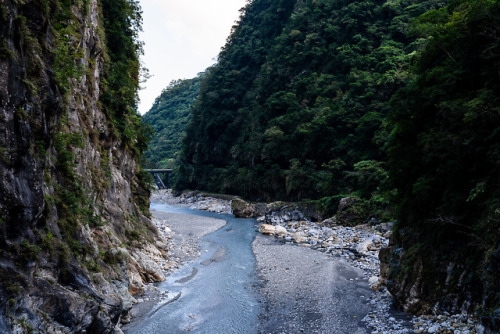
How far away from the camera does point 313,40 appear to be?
45312mm

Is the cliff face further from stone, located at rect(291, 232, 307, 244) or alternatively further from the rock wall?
stone, located at rect(291, 232, 307, 244)

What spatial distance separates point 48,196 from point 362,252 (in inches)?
614

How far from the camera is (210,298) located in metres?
11.9

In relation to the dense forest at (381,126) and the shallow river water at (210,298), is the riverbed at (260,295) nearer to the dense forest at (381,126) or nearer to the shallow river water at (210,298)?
the shallow river water at (210,298)

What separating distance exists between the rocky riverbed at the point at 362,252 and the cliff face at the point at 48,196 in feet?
14.4

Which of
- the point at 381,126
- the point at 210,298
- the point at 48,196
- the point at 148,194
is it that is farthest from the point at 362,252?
the point at 48,196

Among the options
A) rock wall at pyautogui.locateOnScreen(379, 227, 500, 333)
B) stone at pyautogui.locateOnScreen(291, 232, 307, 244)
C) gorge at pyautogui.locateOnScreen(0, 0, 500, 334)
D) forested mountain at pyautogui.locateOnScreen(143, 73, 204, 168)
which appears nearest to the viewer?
gorge at pyautogui.locateOnScreen(0, 0, 500, 334)

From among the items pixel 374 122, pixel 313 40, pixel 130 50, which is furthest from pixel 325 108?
pixel 130 50

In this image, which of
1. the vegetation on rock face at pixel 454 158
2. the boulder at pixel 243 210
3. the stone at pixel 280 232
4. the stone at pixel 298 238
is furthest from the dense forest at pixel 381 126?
the stone at pixel 280 232

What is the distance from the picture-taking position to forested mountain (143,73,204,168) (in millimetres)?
95562

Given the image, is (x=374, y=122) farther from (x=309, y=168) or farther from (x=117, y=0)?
(x=117, y=0)

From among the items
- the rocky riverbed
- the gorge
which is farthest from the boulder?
the gorge

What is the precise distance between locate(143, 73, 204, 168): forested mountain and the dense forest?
31036 millimetres

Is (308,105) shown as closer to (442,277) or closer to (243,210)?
(243,210)
